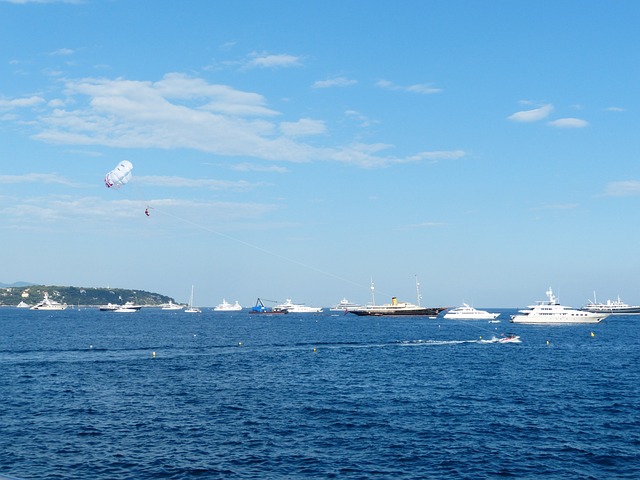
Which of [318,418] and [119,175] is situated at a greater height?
[119,175]

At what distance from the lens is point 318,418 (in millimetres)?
49656

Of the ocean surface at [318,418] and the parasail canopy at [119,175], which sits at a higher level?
the parasail canopy at [119,175]

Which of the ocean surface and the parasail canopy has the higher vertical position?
the parasail canopy

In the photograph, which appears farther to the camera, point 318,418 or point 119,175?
point 119,175

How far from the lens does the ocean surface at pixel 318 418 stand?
120ft

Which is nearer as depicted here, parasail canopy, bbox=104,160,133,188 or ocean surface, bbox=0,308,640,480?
ocean surface, bbox=0,308,640,480

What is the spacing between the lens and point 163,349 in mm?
111062

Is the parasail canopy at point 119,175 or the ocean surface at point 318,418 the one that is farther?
the parasail canopy at point 119,175

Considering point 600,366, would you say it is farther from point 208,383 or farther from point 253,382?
point 208,383

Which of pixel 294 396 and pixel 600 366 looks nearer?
pixel 294 396

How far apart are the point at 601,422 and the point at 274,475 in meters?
30.7

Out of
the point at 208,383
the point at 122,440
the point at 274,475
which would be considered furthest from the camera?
the point at 208,383

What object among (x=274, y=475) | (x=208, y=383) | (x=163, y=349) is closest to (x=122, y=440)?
(x=274, y=475)

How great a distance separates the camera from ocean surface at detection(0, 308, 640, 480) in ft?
120
